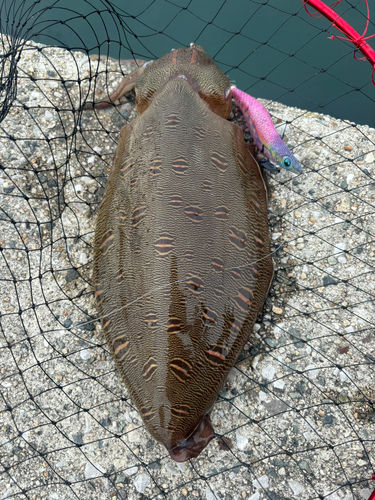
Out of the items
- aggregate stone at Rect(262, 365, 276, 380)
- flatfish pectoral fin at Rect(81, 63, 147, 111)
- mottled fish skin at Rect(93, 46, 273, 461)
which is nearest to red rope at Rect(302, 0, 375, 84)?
mottled fish skin at Rect(93, 46, 273, 461)

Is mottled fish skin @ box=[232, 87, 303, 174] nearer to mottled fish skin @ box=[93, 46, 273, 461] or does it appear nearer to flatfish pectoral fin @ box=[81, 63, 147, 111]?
mottled fish skin @ box=[93, 46, 273, 461]

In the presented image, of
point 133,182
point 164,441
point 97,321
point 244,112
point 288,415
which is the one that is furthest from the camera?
point 244,112

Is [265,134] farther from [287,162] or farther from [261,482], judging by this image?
[261,482]

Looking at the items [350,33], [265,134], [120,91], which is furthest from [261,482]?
[120,91]

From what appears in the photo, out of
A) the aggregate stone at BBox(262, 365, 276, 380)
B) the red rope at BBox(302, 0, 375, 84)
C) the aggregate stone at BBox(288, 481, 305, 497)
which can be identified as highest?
the red rope at BBox(302, 0, 375, 84)

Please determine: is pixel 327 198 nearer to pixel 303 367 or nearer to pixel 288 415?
pixel 303 367

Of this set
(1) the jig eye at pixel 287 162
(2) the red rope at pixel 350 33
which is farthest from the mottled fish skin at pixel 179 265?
(2) the red rope at pixel 350 33

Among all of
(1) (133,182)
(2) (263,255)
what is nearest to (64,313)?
(1) (133,182)
